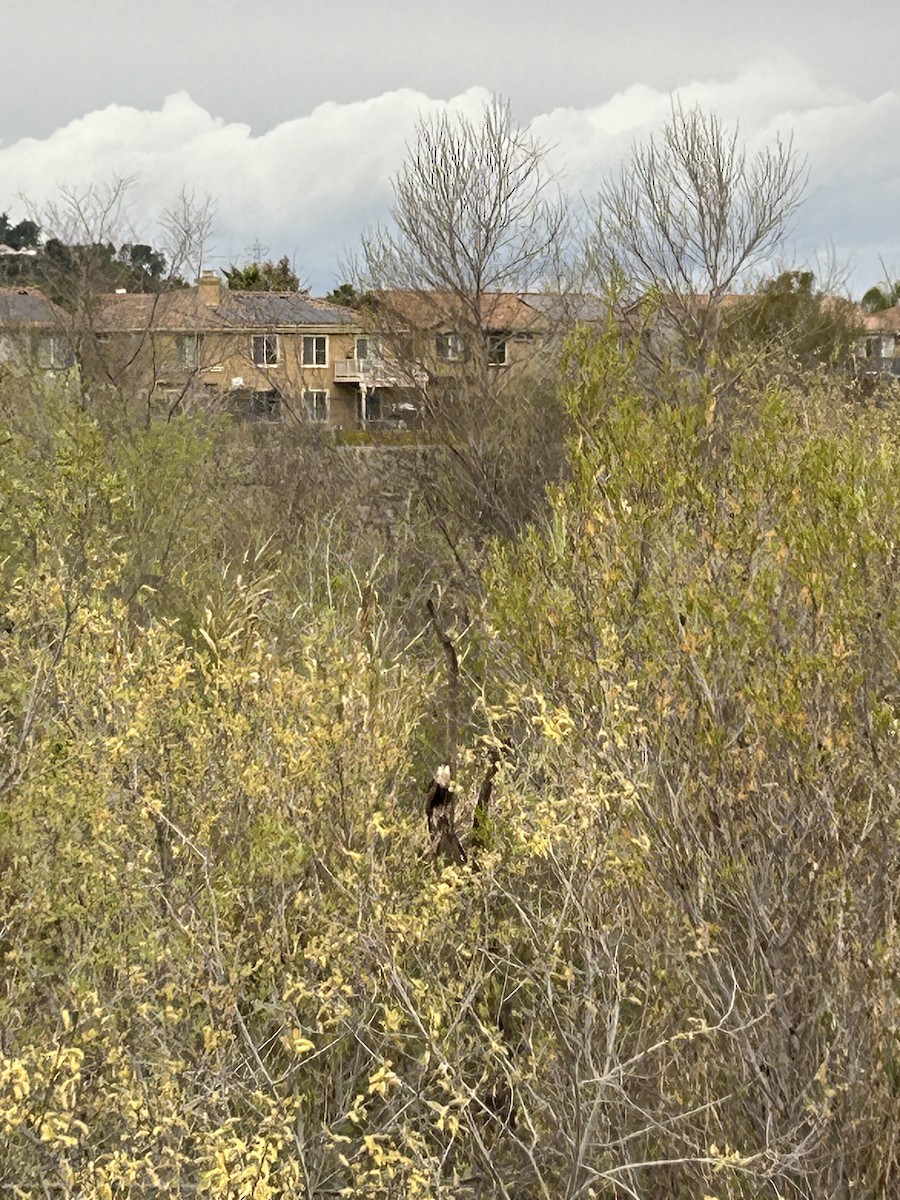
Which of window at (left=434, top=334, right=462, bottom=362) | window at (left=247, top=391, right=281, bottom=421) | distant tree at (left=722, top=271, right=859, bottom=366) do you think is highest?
distant tree at (left=722, top=271, right=859, bottom=366)

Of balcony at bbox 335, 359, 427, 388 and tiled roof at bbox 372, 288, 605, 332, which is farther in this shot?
tiled roof at bbox 372, 288, 605, 332

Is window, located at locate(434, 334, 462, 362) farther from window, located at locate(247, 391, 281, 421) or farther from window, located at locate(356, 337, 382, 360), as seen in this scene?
window, located at locate(247, 391, 281, 421)

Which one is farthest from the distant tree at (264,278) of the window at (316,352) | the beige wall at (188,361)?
the beige wall at (188,361)

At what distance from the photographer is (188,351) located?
87.5 ft

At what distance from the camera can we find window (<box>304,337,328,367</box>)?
44.0m

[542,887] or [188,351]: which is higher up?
[188,351]

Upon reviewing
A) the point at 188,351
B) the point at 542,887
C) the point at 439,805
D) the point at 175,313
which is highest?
the point at 175,313

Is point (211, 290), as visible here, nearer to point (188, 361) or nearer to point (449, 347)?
point (188, 361)

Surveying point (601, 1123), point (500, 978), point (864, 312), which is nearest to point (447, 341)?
point (500, 978)

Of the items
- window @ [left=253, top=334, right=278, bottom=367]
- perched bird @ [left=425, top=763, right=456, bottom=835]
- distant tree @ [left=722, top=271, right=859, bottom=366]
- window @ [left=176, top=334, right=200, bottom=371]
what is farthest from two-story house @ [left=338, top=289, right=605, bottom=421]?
window @ [left=176, top=334, right=200, bottom=371]

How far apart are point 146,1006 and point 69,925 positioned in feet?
3.21

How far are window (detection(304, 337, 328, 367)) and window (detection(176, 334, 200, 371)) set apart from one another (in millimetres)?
17193

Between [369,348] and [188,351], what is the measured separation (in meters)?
13.6

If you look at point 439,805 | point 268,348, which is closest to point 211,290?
point 268,348
